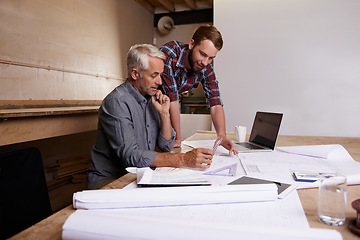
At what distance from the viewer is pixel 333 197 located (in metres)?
0.62

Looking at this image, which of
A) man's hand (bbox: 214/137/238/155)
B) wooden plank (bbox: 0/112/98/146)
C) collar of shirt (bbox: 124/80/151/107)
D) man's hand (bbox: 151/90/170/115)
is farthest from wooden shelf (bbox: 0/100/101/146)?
man's hand (bbox: 214/137/238/155)

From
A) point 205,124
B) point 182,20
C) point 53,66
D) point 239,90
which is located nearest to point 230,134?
point 205,124

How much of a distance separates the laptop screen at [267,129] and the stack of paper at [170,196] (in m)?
0.83

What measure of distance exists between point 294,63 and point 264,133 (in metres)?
1.78

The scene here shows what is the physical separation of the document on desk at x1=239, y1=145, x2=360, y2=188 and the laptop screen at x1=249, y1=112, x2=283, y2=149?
8 cm

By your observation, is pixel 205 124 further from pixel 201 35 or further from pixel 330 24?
pixel 330 24

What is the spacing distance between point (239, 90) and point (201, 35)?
162 centimetres

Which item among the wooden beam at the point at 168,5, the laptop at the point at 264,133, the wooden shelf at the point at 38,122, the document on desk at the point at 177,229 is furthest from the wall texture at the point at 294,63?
the document on desk at the point at 177,229

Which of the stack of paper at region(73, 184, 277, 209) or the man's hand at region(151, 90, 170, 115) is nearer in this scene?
the stack of paper at region(73, 184, 277, 209)

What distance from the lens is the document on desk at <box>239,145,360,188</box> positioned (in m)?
0.97

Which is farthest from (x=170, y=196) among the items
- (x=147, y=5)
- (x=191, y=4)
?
(x=147, y=5)

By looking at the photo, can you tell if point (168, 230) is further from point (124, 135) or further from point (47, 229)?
point (124, 135)

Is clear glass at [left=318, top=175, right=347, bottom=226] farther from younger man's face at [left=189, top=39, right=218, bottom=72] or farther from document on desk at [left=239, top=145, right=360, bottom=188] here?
younger man's face at [left=189, top=39, right=218, bottom=72]

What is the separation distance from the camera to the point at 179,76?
6.36 feet
